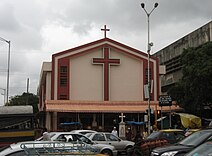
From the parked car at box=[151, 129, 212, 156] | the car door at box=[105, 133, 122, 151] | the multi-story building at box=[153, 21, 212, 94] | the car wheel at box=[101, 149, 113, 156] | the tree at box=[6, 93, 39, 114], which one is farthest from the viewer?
the tree at box=[6, 93, 39, 114]

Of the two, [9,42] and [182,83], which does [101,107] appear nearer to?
[182,83]

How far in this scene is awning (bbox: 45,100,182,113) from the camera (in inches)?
1570

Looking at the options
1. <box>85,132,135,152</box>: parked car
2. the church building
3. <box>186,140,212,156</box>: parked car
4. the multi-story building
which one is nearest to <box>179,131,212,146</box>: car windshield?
<box>186,140,212,156</box>: parked car

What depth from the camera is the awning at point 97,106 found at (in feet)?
131

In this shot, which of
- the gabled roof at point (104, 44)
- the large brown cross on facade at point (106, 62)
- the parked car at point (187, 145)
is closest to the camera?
the parked car at point (187, 145)

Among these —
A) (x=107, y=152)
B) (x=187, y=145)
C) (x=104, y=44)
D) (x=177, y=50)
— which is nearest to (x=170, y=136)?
(x=107, y=152)

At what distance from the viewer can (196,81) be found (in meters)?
34.7

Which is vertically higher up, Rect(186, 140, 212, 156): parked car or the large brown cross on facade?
the large brown cross on facade

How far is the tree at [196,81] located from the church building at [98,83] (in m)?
4.69

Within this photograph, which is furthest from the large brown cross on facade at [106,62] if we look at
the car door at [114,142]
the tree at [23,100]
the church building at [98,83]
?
the tree at [23,100]

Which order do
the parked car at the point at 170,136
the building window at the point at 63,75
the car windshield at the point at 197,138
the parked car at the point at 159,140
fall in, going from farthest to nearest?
the building window at the point at 63,75 → the parked car at the point at 170,136 → the parked car at the point at 159,140 → the car windshield at the point at 197,138

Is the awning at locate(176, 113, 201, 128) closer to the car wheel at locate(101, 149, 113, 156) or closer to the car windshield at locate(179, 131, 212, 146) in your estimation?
the car wheel at locate(101, 149, 113, 156)

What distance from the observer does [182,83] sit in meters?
37.3

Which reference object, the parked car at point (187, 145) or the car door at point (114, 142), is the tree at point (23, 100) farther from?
the parked car at point (187, 145)
